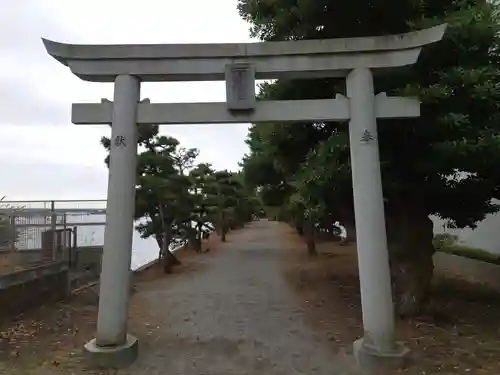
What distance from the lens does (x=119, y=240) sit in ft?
19.7

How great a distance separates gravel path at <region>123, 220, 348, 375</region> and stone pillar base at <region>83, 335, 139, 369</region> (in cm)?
14

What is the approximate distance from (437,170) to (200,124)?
132 inches

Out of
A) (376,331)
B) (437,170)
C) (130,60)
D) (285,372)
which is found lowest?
(285,372)

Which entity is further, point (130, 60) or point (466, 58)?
point (466, 58)

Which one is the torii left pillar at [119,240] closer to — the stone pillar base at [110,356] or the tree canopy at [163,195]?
the stone pillar base at [110,356]

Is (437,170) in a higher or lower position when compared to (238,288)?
higher

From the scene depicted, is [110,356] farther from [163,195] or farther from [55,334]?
[163,195]

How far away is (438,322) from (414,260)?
101 centimetres

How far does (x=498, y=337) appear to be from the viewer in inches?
268

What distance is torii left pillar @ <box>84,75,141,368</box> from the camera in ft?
19.1

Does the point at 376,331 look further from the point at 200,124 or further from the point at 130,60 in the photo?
the point at 130,60

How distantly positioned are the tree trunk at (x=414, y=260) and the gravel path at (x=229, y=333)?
168 cm

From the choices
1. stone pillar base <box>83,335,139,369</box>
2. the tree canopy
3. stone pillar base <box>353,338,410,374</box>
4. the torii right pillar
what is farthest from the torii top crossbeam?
the tree canopy

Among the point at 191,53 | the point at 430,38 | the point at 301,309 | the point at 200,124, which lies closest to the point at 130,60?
the point at 191,53
